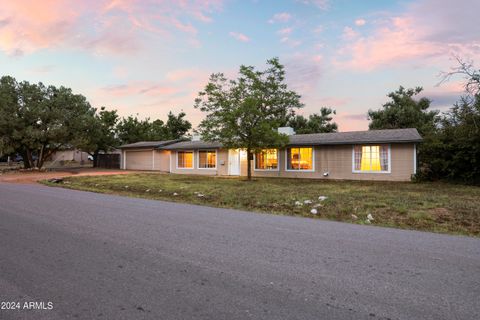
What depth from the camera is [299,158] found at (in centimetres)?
2258

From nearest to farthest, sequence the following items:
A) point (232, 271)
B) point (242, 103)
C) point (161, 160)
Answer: point (232, 271), point (242, 103), point (161, 160)

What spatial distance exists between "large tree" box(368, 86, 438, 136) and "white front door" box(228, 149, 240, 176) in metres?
19.8

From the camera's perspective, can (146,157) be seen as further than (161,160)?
Yes

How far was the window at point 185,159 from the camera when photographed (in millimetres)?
28188

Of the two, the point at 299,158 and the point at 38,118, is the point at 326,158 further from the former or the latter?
the point at 38,118

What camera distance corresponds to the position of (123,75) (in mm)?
21562

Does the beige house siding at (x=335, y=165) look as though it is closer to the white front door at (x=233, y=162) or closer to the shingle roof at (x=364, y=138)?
the white front door at (x=233, y=162)

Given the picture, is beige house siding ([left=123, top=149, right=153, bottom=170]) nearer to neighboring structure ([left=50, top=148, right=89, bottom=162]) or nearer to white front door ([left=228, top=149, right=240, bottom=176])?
white front door ([left=228, top=149, right=240, bottom=176])

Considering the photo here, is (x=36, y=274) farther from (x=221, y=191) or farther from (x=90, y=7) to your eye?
(x=90, y=7)

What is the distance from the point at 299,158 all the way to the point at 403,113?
1956 centimetres

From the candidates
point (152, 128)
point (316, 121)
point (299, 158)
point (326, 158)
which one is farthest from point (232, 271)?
point (152, 128)

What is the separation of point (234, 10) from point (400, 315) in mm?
14479

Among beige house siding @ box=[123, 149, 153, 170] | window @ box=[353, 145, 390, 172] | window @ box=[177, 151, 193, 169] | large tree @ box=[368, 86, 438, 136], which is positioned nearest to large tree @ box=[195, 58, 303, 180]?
window @ box=[353, 145, 390, 172]

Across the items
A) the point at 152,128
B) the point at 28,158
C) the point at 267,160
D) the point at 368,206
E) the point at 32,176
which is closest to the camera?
the point at 368,206
